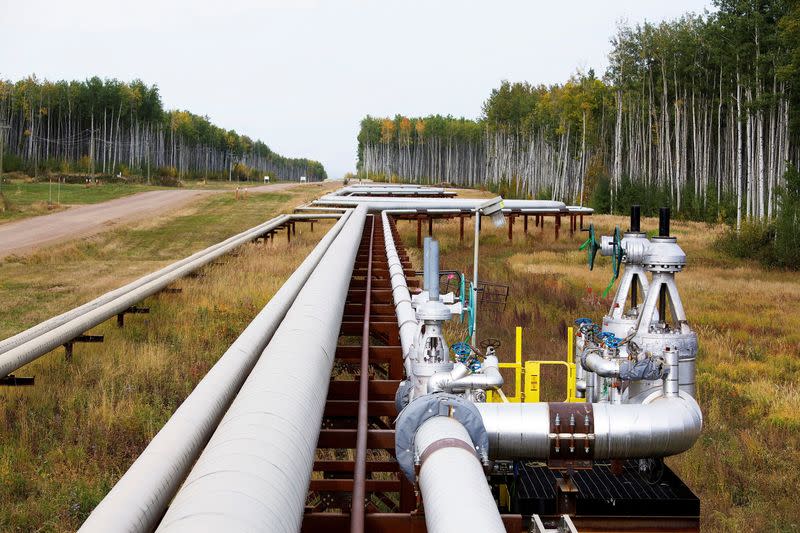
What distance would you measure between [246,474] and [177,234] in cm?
3694

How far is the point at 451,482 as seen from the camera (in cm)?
358

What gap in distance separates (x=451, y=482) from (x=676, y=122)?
2320 inches

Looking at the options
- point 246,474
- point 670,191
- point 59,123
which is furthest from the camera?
point 59,123

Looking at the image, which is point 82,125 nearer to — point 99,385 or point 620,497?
point 99,385

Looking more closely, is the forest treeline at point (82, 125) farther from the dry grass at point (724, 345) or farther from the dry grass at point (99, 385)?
the dry grass at point (99, 385)

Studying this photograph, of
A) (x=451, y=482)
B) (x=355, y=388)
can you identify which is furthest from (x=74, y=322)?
(x=451, y=482)

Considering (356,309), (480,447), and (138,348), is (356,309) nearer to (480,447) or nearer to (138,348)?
(138,348)

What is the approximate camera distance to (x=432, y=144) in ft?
465

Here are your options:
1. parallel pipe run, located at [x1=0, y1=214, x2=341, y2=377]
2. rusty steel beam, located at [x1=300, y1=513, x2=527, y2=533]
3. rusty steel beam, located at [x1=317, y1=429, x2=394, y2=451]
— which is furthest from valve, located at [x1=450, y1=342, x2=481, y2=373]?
parallel pipe run, located at [x1=0, y1=214, x2=341, y2=377]

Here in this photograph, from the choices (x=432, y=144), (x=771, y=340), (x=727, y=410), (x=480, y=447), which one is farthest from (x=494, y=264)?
(x=432, y=144)

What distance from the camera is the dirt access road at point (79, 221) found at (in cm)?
3262

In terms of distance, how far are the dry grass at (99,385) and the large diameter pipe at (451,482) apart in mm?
3096

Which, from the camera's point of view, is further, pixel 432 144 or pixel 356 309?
pixel 432 144

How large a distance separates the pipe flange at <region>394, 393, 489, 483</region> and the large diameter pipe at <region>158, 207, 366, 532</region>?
19.4 inches
